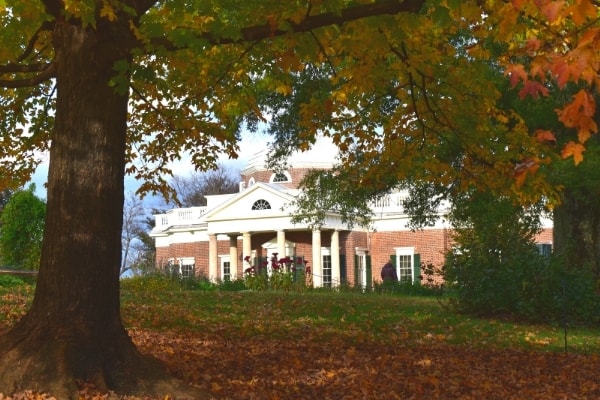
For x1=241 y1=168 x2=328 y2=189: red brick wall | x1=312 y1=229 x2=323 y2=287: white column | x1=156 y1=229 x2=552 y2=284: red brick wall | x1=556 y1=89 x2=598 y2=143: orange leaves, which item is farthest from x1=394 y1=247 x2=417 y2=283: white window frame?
x1=556 y1=89 x2=598 y2=143: orange leaves

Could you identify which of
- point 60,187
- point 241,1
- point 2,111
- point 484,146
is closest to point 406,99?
point 484,146

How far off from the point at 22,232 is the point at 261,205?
12.8m

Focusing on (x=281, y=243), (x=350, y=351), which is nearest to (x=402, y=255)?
(x=281, y=243)

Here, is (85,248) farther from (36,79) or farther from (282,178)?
(282,178)

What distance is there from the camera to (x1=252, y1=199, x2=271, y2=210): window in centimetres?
3870

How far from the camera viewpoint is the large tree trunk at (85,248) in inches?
270

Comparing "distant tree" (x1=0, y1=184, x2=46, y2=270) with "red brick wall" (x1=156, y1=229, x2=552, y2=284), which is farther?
"red brick wall" (x1=156, y1=229, x2=552, y2=284)

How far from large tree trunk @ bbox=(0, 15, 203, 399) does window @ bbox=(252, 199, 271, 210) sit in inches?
1233

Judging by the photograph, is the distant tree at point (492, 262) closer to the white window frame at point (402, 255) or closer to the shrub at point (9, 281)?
the shrub at point (9, 281)

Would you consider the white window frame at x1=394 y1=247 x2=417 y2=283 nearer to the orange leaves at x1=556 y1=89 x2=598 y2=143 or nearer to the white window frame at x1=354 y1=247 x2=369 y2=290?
the white window frame at x1=354 y1=247 x2=369 y2=290

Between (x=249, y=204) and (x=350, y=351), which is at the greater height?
(x=249, y=204)

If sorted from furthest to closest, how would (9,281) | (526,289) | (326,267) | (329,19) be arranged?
(326,267)
(9,281)
(526,289)
(329,19)

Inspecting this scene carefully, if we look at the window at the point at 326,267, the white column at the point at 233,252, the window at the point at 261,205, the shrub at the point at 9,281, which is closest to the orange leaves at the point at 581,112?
the shrub at the point at 9,281

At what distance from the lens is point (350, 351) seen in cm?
974
